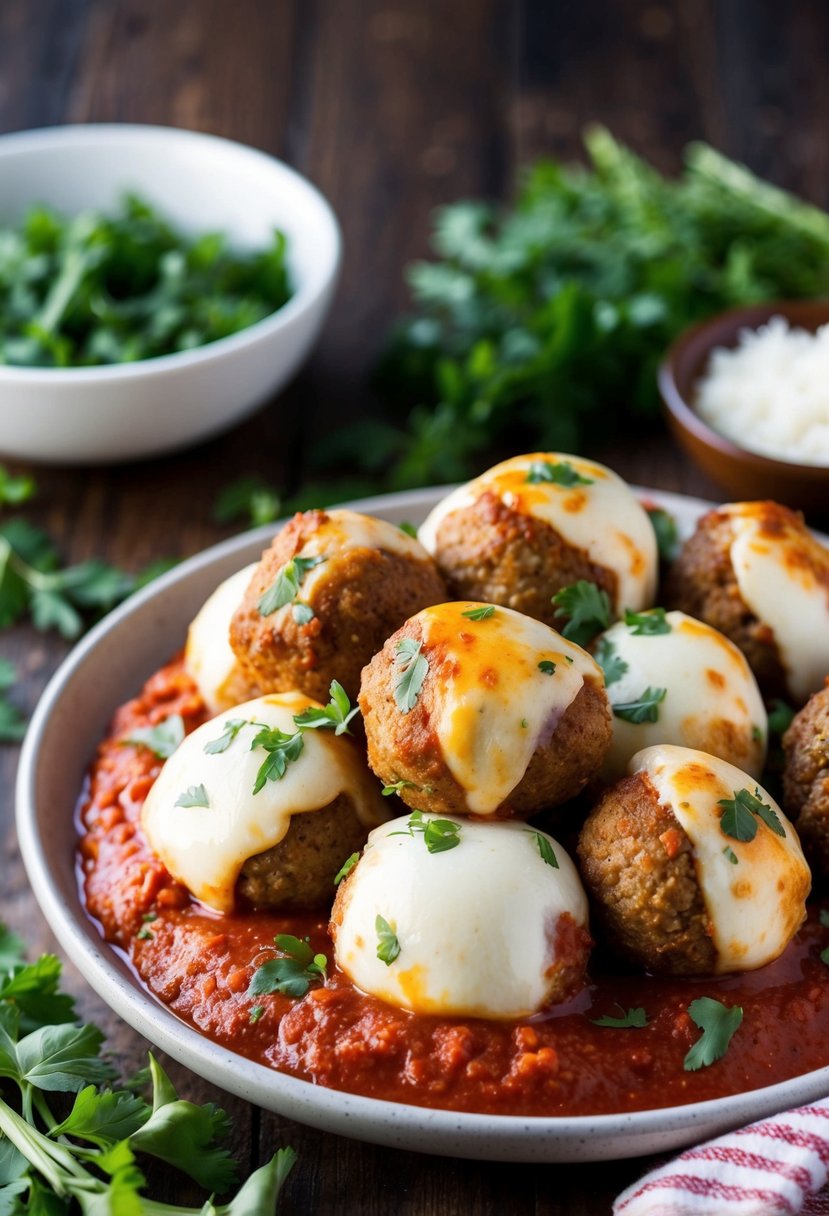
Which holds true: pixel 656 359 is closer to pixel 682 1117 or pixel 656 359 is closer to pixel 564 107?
pixel 564 107

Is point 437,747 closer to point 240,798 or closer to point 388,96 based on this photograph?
point 240,798

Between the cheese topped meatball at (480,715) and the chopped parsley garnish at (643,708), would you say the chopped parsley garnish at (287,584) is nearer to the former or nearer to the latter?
the cheese topped meatball at (480,715)

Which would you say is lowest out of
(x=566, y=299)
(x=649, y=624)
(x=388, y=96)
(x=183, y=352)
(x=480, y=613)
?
(x=388, y=96)

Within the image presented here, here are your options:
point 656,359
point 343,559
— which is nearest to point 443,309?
point 656,359

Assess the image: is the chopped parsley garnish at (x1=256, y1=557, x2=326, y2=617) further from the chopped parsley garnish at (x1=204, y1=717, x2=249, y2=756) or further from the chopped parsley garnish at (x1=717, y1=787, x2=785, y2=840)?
the chopped parsley garnish at (x1=717, y1=787, x2=785, y2=840)

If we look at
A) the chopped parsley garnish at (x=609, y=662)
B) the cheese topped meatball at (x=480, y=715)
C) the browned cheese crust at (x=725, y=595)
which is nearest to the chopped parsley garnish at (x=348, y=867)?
the cheese topped meatball at (x=480, y=715)

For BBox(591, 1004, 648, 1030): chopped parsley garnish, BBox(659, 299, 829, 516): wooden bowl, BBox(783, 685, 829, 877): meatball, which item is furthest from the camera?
BBox(659, 299, 829, 516): wooden bowl

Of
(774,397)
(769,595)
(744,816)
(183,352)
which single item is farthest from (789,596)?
(183,352)

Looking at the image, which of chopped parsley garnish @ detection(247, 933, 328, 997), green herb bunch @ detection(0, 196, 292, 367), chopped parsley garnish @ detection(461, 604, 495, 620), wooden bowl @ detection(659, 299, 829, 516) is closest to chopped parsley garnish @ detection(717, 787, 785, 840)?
chopped parsley garnish @ detection(461, 604, 495, 620)
